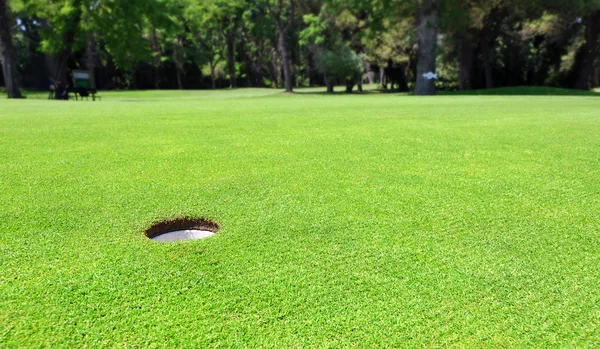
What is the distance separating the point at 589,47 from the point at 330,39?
759 inches

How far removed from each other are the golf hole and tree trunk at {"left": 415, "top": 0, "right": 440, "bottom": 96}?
24.4m

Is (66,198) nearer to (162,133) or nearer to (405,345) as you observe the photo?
(405,345)

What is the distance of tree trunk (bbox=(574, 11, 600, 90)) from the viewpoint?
25.8 m

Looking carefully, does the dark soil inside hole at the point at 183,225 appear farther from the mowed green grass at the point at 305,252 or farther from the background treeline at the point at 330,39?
the background treeline at the point at 330,39

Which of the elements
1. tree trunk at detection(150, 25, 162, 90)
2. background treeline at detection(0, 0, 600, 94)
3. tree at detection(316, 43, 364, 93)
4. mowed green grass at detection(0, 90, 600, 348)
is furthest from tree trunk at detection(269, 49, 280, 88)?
mowed green grass at detection(0, 90, 600, 348)

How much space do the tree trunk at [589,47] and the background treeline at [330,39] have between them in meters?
0.07

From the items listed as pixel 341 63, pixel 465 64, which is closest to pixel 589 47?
pixel 465 64

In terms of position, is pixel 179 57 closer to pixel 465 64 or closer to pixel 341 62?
pixel 341 62

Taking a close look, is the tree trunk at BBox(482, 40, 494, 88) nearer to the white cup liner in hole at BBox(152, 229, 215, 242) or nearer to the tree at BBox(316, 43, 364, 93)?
the tree at BBox(316, 43, 364, 93)

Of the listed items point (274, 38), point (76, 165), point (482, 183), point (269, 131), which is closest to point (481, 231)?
point (482, 183)

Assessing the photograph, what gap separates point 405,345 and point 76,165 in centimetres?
371

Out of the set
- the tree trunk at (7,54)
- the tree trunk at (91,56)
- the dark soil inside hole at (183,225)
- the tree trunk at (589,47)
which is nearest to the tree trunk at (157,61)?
the tree trunk at (91,56)

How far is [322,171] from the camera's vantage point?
3.88 metres

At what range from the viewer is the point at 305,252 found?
2.24m
